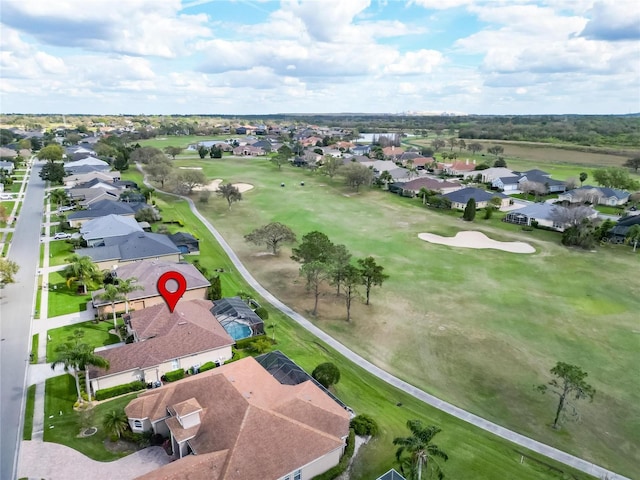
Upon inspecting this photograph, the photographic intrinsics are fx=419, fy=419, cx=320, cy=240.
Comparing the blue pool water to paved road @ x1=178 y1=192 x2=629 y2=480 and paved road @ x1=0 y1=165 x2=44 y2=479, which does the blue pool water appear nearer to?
paved road @ x1=178 y1=192 x2=629 y2=480

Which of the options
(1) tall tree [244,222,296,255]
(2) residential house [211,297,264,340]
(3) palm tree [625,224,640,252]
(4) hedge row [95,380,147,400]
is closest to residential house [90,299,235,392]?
(4) hedge row [95,380,147,400]

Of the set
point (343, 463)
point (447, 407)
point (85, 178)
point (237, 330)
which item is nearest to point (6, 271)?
point (237, 330)

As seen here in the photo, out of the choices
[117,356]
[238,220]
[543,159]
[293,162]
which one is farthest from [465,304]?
[543,159]

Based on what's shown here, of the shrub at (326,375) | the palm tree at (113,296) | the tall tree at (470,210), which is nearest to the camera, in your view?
the shrub at (326,375)

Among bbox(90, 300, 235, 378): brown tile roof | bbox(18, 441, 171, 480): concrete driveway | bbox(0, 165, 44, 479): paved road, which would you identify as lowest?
bbox(0, 165, 44, 479): paved road

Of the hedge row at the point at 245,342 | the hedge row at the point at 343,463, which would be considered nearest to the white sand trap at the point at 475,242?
the hedge row at the point at 245,342

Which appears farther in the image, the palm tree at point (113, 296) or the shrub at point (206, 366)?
the palm tree at point (113, 296)

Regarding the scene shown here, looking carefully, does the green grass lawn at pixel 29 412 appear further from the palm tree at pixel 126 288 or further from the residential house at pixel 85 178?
the residential house at pixel 85 178
